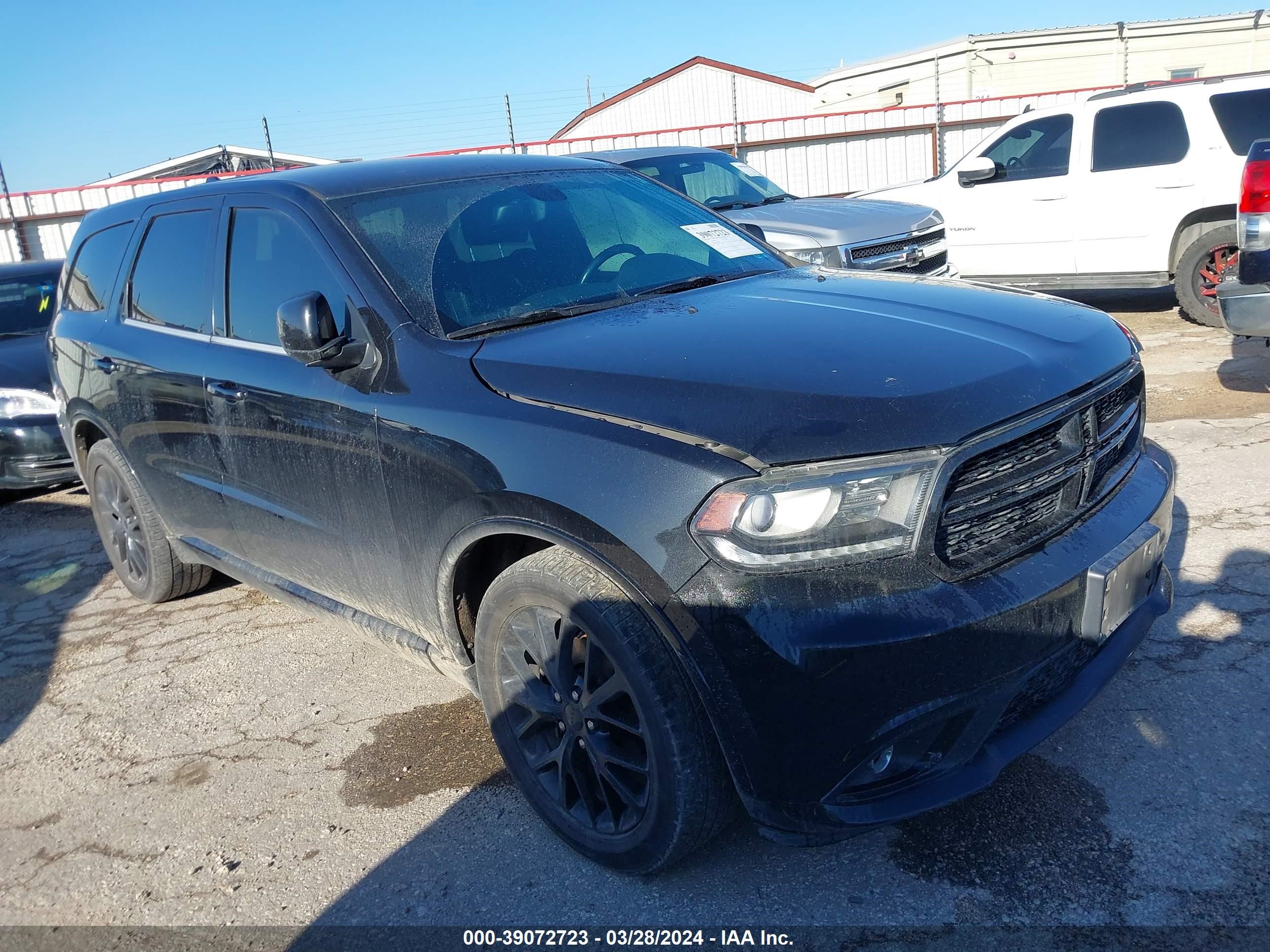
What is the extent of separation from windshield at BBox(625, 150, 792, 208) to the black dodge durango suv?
16.9ft

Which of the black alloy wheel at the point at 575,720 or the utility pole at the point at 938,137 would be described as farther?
the utility pole at the point at 938,137

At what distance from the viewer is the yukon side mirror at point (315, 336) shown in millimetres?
2879

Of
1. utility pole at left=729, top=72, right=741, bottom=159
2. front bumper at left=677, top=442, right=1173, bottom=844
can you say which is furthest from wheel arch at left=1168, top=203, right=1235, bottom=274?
utility pole at left=729, top=72, right=741, bottom=159

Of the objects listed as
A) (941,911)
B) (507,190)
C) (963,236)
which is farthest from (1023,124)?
(941,911)

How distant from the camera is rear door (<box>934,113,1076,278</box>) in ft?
29.4

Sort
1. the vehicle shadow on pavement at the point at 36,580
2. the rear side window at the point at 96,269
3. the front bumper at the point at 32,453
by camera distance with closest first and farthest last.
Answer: the vehicle shadow on pavement at the point at 36,580 < the rear side window at the point at 96,269 < the front bumper at the point at 32,453

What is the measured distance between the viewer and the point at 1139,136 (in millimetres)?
8594

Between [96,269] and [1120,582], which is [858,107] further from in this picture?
[1120,582]

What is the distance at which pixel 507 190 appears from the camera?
3.53 m

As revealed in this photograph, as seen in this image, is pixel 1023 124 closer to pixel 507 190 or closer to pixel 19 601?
pixel 507 190

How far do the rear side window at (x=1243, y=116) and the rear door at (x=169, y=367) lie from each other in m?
7.83

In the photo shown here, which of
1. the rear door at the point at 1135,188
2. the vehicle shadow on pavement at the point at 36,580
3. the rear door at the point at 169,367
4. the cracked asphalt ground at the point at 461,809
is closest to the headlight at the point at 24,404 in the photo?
the vehicle shadow on pavement at the point at 36,580

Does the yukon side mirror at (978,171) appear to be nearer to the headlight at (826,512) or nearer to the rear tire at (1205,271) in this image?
the rear tire at (1205,271)

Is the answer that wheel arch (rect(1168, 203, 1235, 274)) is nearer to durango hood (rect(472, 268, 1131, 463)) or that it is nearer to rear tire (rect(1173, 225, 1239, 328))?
rear tire (rect(1173, 225, 1239, 328))
